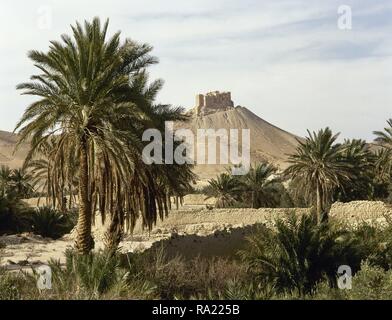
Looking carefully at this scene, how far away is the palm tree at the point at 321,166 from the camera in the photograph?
27500mm

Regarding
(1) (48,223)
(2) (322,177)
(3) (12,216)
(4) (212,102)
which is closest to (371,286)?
(2) (322,177)

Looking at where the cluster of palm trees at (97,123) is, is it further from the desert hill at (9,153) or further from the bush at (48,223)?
the desert hill at (9,153)

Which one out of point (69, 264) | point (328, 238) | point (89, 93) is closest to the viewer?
point (69, 264)

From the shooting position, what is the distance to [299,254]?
50.4 feet

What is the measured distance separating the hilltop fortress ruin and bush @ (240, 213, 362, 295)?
12094cm

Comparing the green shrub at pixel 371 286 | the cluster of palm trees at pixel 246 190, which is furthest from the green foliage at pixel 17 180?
the green shrub at pixel 371 286

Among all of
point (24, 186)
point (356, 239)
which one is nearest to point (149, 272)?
point (356, 239)

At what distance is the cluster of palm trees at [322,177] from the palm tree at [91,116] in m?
12.0

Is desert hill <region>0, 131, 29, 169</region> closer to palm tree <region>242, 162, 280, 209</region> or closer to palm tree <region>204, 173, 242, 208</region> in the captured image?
palm tree <region>204, 173, 242, 208</region>

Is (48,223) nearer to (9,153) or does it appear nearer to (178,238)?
(178,238)

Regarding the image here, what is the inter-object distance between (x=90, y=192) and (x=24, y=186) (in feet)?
99.7

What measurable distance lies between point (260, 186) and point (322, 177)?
29.1 feet
